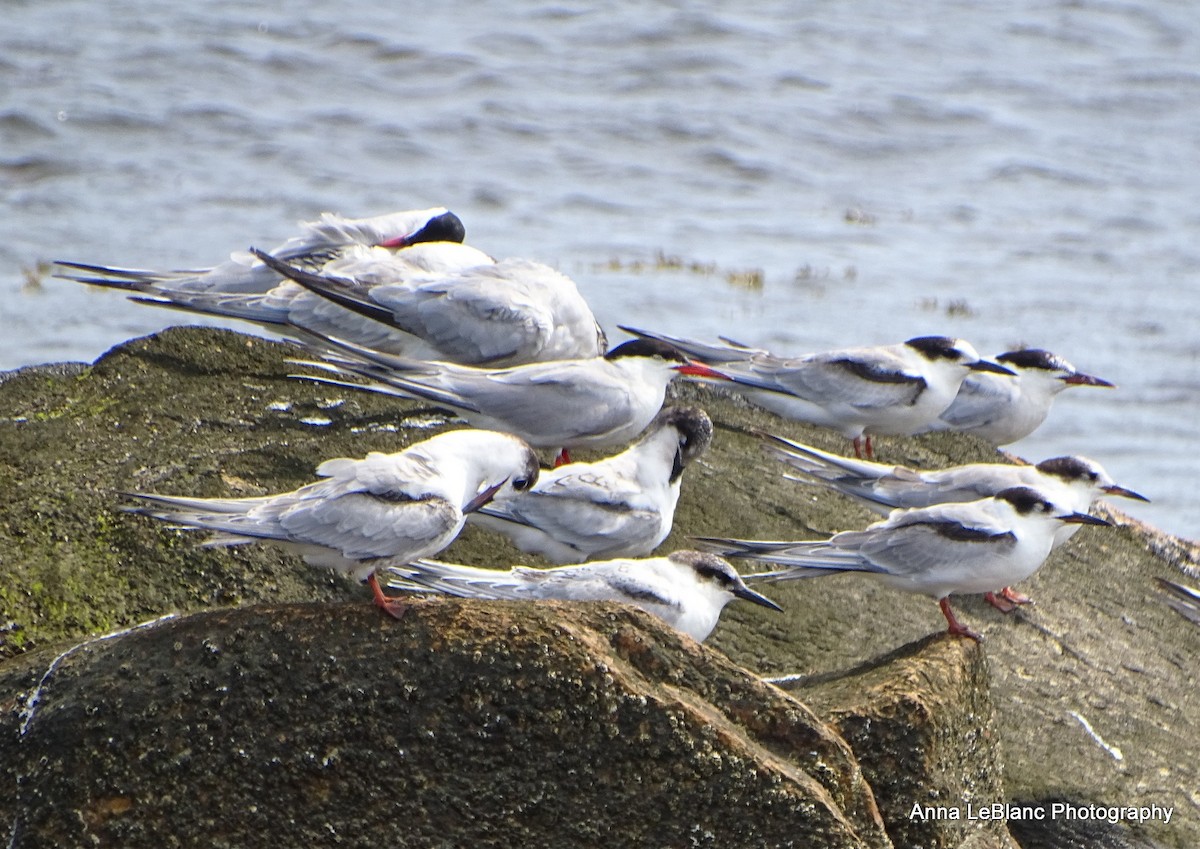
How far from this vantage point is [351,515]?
3.94 metres

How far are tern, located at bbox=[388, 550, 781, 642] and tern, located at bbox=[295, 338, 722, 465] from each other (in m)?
1.03

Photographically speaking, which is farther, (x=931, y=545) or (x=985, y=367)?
(x=985, y=367)

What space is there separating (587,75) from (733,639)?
18.1 m

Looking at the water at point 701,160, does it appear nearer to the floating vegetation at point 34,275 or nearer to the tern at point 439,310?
the floating vegetation at point 34,275

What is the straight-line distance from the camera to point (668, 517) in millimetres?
5289

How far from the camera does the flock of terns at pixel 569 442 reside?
409 cm

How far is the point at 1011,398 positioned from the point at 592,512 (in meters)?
3.03

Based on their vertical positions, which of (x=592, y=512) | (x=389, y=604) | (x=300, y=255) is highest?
(x=389, y=604)

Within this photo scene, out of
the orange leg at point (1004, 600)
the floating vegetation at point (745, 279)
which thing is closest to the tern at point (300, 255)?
the orange leg at point (1004, 600)

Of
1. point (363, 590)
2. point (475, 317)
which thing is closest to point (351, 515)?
point (363, 590)

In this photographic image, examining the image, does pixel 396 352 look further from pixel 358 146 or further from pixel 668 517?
pixel 358 146

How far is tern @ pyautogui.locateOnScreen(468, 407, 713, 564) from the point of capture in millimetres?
5109

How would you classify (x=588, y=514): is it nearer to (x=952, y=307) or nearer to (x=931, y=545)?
(x=931, y=545)

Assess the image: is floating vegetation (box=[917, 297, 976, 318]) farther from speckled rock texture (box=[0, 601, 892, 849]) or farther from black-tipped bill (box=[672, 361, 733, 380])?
speckled rock texture (box=[0, 601, 892, 849])
